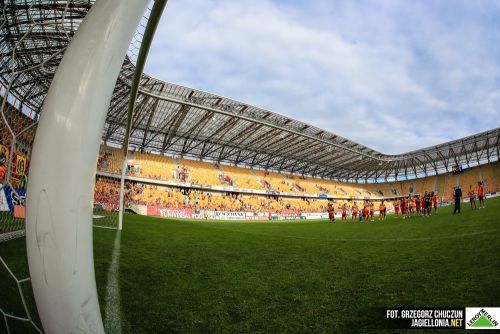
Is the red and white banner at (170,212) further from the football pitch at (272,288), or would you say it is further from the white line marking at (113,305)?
the white line marking at (113,305)

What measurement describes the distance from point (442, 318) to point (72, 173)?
107 inches

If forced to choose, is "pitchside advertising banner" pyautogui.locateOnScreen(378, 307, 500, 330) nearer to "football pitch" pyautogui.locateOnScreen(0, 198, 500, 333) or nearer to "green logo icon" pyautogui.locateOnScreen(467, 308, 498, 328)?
"green logo icon" pyautogui.locateOnScreen(467, 308, 498, 328)

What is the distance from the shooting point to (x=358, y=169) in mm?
57156

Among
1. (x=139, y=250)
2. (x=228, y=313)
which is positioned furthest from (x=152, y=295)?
(x=139, y=250)

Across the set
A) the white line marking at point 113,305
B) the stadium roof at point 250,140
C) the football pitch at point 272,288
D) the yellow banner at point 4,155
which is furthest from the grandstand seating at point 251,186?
the yellow banner at point 4,155

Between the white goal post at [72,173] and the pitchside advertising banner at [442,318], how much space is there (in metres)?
2.10

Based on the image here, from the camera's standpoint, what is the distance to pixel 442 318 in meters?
2.32

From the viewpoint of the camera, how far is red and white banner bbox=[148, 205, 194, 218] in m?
29.9

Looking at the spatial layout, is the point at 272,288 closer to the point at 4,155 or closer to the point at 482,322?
the point at 482,322

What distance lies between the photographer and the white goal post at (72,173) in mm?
938

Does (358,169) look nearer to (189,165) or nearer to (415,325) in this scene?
(189,165)

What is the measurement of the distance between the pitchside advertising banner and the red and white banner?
29166mm

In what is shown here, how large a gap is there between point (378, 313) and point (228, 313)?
1247 mm

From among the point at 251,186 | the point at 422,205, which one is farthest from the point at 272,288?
the point at 251,186
